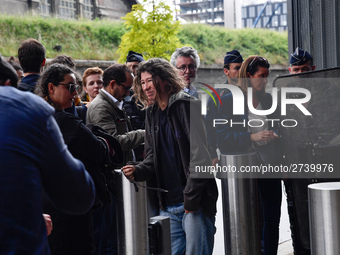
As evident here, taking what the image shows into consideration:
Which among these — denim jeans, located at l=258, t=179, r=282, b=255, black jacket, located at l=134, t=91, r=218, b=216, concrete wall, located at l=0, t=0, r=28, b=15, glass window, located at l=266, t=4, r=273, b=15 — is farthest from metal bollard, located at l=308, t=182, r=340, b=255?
glass window, located at l=266, t=4, r=273, b=15

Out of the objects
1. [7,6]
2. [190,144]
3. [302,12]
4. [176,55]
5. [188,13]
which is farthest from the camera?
[188,13]

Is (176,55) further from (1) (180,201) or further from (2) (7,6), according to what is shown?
(2) (7,6)

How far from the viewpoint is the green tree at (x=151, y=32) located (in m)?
17.4

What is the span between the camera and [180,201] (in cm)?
385

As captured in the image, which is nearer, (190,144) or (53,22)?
(190,144)

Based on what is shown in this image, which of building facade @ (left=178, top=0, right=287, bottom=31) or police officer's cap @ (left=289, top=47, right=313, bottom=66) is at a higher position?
building facade @ (left=178, top=0, right=287, bottom=31)

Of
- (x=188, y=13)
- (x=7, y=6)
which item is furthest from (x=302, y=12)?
(x=188, y=13)

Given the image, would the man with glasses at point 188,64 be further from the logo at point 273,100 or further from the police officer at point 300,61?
the police officer at point 300,61

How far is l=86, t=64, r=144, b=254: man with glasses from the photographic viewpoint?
4.77 metres

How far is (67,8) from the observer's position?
3403 centimetres

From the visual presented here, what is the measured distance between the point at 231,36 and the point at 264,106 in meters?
29.4

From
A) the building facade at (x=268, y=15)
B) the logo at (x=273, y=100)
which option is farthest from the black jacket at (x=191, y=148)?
the building facade at (x=268, y=15)

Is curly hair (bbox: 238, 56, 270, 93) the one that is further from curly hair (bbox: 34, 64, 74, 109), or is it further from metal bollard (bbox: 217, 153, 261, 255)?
curly hair (bbox: 34, 64, 74, 109)

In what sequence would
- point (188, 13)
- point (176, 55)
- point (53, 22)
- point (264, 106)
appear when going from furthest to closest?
1. point (188, 13)
2. point (53, 22)
3. point (176, 55)
4. point (264, 106)
